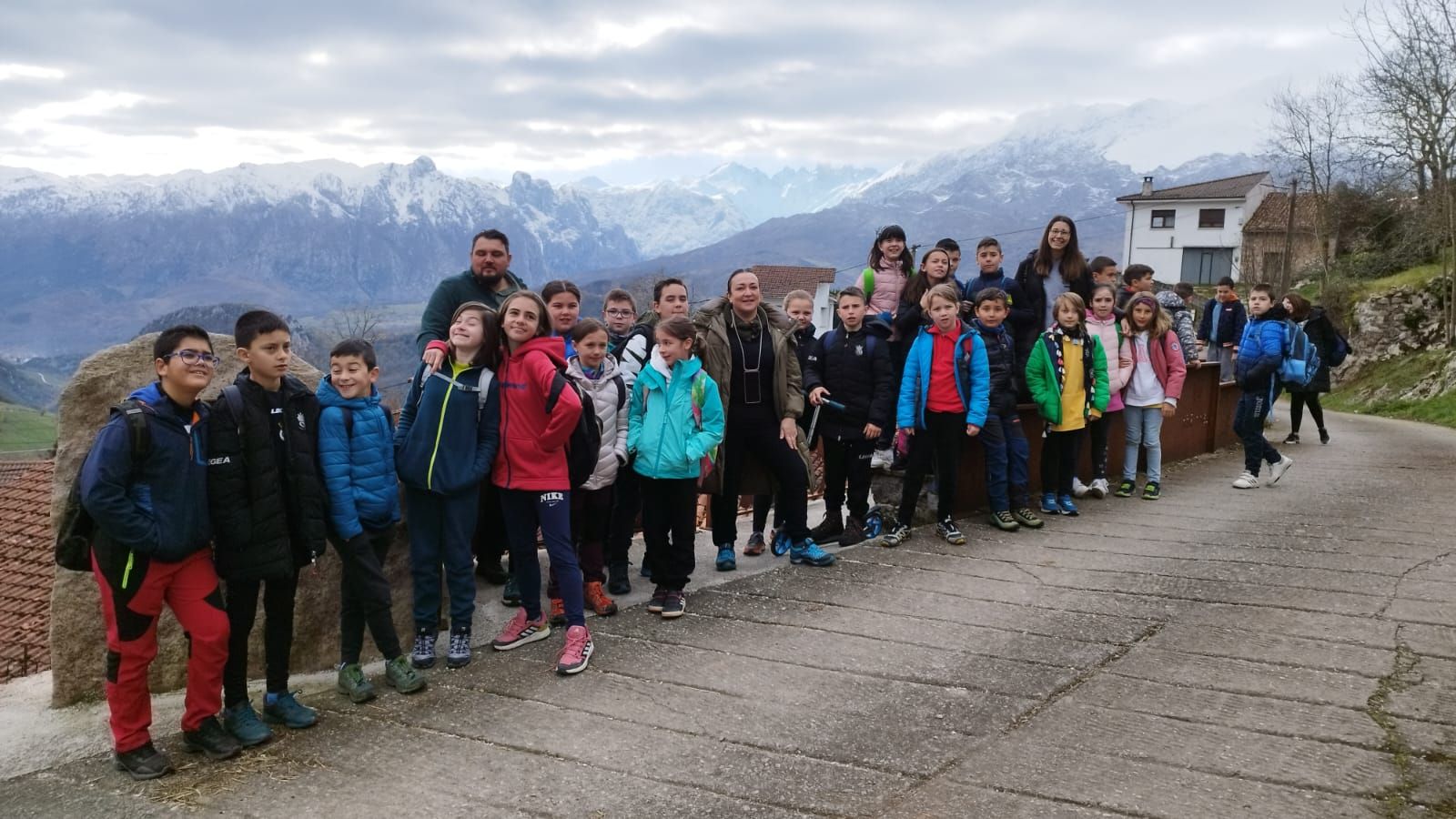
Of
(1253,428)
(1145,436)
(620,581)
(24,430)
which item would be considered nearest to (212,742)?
(620,581)

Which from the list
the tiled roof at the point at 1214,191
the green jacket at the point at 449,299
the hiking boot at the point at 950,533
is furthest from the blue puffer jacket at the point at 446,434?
the tiled roof at the point at 1214,191

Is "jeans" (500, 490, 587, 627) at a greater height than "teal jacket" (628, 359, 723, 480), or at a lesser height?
lesser

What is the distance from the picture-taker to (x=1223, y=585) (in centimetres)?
554

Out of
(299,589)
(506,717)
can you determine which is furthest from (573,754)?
(299,589)

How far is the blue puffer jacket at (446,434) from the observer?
4410 millimetres

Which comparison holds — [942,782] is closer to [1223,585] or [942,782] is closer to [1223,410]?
[1223,585]

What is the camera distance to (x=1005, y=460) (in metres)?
6.76

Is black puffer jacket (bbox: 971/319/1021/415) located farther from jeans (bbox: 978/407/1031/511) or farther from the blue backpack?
the blue backpack

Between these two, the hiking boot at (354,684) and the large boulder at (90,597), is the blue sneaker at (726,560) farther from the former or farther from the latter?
the large boulder at (90,597)

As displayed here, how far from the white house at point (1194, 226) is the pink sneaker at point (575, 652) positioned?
187 ft

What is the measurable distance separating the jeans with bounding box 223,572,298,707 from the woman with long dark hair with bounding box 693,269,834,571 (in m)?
2.52

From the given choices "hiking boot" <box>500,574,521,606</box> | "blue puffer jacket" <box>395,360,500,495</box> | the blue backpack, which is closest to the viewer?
"blue puffer jacket" <box>395,360,500,495</box>

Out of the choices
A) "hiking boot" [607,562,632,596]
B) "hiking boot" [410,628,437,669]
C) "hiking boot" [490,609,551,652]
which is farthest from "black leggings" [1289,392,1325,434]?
"hiking boot" [410,628,437,669]

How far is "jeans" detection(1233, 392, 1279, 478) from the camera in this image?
315 inches
